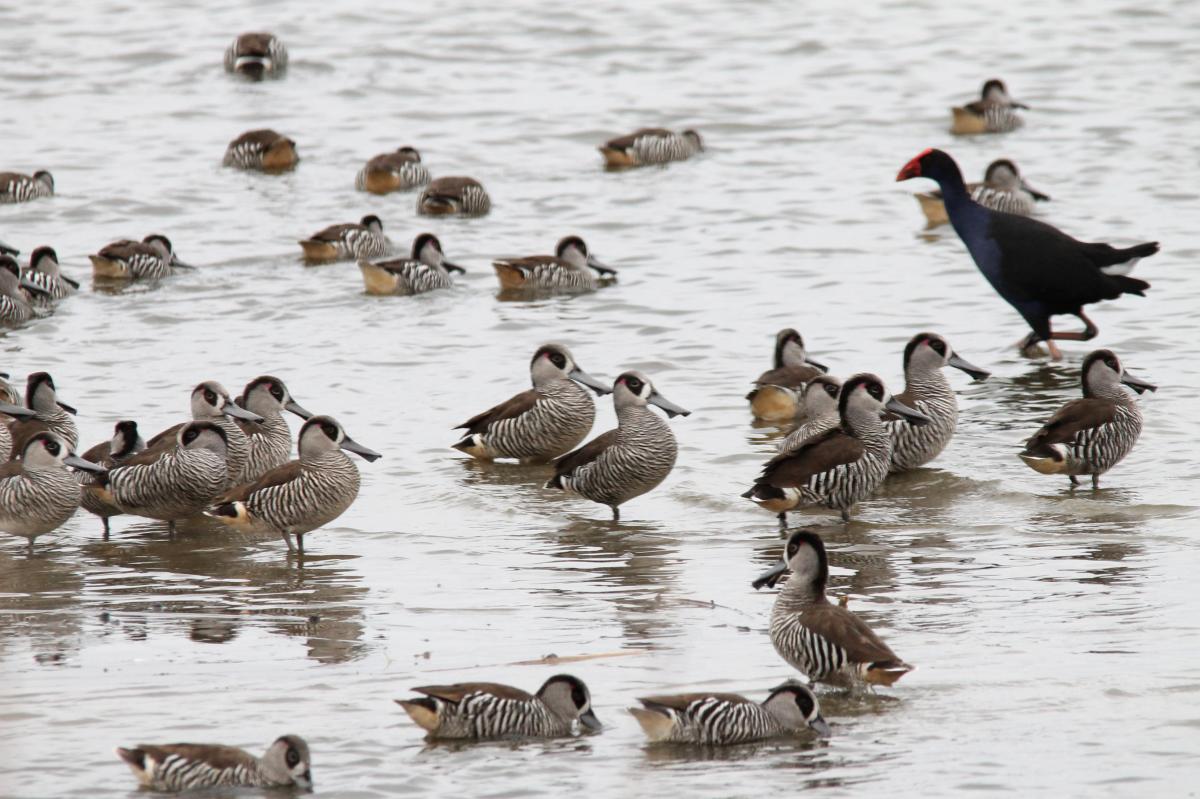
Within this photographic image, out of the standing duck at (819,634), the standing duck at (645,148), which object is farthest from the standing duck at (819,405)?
the standing duck at (645,148)

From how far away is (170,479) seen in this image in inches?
409

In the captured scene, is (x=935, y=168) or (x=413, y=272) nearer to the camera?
(x=935, y=168)

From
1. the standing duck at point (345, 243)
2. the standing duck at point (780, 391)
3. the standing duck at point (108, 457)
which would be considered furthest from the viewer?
the standing duck at point (345, 243)

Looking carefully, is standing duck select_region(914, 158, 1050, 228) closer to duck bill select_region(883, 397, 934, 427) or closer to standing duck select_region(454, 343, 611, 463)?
standing duck select_region(454, 343, 611, 463)

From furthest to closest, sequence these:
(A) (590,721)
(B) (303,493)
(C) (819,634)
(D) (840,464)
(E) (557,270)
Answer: (E) (557,270) < (D) (840,464) < (B) (303,493) < (C) (819,634) < (A) (590,721)

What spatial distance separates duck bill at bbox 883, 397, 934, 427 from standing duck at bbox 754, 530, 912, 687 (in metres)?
3.12

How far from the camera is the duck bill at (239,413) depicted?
11367 mm

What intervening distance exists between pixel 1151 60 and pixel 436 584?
69.8ft

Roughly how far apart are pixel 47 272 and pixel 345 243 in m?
2.94

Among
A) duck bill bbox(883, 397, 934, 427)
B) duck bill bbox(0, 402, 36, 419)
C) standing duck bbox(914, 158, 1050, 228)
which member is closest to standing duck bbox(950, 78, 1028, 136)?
standing duck bbox(914, 158, 1050, 228)

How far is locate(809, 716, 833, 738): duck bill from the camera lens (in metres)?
6.91

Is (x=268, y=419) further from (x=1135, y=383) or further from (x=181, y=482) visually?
(x=1135, y=383)

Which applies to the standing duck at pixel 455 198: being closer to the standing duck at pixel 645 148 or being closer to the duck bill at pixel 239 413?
the standing duck at pixel 645 148

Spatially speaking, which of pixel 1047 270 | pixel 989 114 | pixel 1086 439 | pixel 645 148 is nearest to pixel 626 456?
pixel 1086 439
